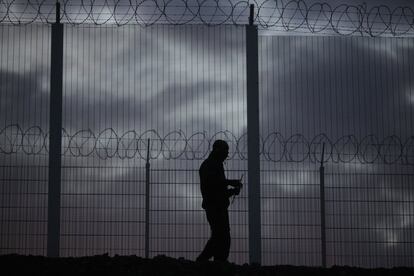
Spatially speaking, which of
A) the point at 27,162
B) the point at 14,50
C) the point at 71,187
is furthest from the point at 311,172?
the point at 14,50

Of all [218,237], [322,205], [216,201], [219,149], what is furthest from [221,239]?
[322,205]

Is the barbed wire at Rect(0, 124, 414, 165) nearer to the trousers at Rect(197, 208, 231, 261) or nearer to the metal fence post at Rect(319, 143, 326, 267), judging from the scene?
the metal fence post at Rect(319, 143, 326, 267)

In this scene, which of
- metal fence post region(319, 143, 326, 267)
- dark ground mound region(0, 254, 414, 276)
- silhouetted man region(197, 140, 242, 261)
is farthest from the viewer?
metal fence post region(319, 143, 326, 267)

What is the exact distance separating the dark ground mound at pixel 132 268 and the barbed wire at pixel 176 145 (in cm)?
245

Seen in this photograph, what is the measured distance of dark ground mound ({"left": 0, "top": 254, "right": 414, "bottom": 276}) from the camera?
684cm

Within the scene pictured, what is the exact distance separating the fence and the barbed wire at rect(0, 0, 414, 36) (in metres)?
0.22

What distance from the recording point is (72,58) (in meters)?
10.4

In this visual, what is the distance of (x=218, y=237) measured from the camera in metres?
7.59

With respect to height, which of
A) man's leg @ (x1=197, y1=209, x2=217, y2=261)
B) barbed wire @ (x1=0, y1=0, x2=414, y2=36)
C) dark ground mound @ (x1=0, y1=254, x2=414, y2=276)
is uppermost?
barbed wire @ (x1=0, y1=0, x2=414, y2=36)

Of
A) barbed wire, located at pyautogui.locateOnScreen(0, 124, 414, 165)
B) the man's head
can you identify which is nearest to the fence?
barbed wire, located at pyautogui.locateOnScreen(0, 124, 414, 165)

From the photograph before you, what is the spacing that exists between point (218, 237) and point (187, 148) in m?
2.48

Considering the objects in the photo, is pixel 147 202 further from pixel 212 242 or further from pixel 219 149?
pixel 219 149

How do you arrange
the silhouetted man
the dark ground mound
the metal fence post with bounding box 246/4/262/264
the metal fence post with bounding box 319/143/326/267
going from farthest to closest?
the metal fence post with bounding box 319/143/326/267 < the metal fence post with bounding box 246/4/262/264 < the silhouetted man < the dark ground mound

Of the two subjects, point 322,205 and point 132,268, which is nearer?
point 132,268
